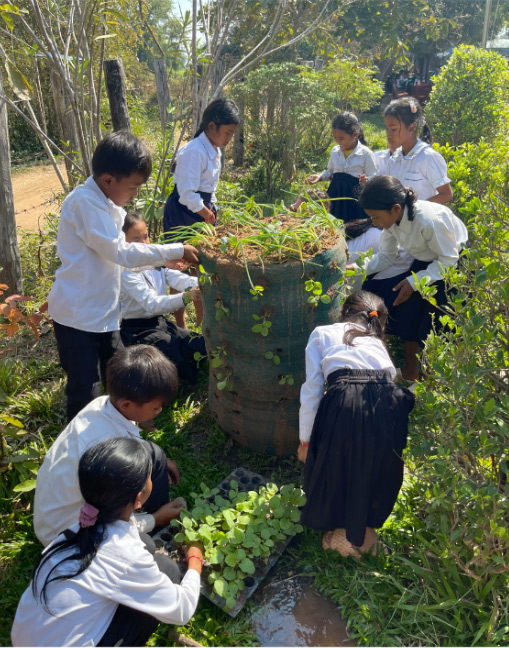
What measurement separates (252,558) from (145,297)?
1682 millimetres

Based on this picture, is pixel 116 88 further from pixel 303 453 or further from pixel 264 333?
pixel 303 453

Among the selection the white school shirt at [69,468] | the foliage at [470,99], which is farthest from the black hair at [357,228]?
the foliage at [470,99]

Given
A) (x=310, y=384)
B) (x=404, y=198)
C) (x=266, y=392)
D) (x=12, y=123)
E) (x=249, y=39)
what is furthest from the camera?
(x=12, y=123)

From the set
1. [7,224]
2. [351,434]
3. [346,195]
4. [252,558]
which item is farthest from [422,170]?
[7,224]

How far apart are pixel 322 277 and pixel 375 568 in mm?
1374

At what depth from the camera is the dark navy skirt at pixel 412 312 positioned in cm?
357

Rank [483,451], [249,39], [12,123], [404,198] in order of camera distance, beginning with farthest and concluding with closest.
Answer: [12,123] < [249,39] < [404,198] < [483,451]

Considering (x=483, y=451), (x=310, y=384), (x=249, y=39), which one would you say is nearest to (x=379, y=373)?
(x=310, y=384)

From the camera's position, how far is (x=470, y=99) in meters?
6.66

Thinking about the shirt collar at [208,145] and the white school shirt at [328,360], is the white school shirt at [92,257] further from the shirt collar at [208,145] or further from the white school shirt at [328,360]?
the shirt collar at [208,145]

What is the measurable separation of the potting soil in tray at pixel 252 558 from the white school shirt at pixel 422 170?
2.53 metres

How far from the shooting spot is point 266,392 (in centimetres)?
293

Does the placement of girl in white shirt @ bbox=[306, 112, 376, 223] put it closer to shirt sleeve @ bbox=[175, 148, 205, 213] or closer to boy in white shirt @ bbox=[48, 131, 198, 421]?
shirt sleeve @ bbox=[175, 148, 205, 213]

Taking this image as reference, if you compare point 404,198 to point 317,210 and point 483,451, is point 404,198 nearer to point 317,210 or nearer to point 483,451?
point 317,210
